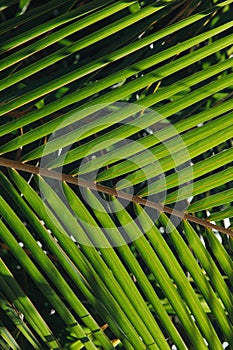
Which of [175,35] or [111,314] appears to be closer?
[111,314]

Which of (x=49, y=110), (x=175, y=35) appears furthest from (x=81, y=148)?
(x=175, y=35)

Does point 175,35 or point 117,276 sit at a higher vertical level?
point 175,35

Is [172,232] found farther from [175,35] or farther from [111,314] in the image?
[175,35]

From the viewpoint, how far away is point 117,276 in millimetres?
854

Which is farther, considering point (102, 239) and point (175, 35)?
point (175, 35)

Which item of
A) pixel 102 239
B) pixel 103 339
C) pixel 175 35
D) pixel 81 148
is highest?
pixel 175 35

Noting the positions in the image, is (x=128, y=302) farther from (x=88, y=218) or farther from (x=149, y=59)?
(x=149, y=59)

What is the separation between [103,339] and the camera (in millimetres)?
859

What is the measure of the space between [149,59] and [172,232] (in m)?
0.23

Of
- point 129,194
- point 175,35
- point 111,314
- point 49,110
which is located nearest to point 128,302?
point 111,314

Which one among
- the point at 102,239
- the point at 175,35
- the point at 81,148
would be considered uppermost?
the point at 175,35

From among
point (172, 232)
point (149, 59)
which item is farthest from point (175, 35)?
point (172, 232)

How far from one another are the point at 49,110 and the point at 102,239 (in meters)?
0.18

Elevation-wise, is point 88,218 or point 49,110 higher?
point 49,110
